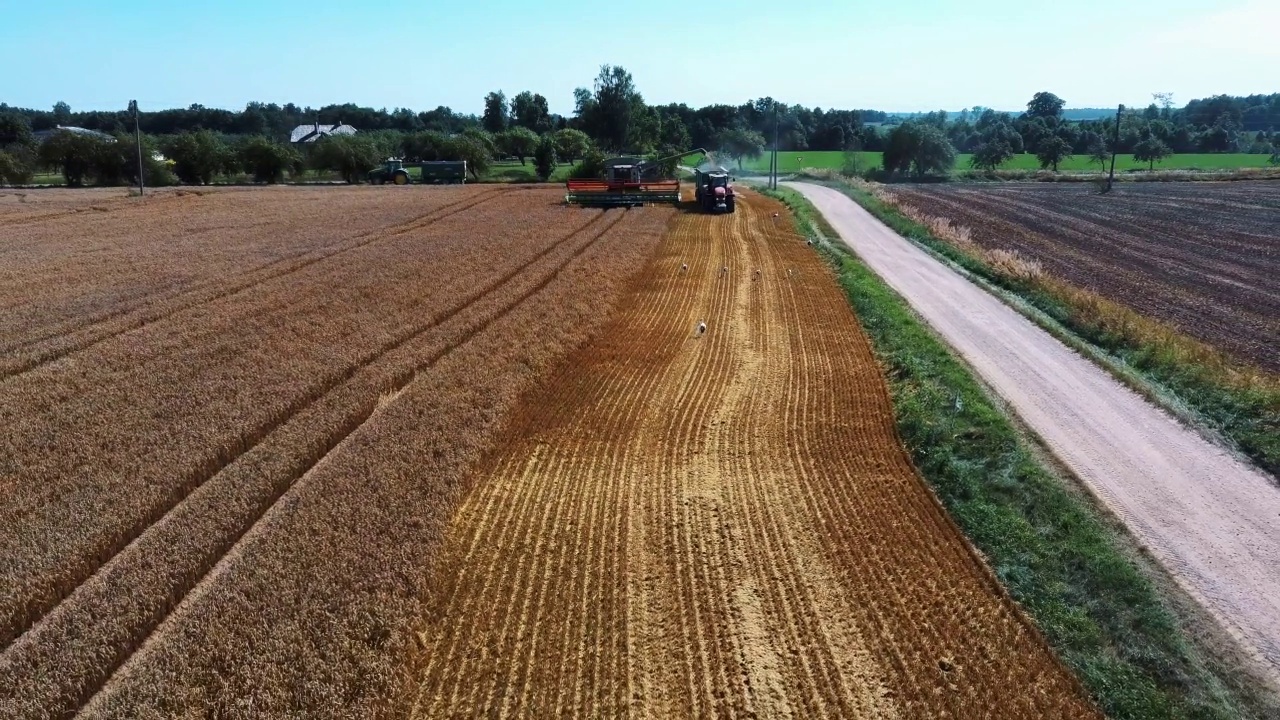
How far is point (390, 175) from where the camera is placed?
73.0m

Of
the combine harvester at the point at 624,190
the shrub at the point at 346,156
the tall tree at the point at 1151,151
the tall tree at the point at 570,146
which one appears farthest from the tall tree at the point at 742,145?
the combine harvester at the point at 624,190

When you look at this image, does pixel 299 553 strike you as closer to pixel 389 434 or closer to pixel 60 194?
pixel 389 434

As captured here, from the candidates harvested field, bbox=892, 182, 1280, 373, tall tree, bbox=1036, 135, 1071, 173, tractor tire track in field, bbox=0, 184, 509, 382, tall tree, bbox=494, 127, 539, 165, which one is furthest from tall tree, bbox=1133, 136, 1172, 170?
tractor tire track in field, bbox=0, 184, 509, 382

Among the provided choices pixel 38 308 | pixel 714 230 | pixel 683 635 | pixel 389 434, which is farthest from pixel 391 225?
pixel 683 635

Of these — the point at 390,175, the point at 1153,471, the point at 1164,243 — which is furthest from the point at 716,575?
the point at 390,175

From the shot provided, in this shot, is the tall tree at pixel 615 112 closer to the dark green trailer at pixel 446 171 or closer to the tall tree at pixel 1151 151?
the dark green trailer at pixel 446 171

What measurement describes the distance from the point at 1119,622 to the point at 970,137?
459 feet

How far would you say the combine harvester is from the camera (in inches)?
1918

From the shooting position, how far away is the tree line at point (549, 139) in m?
72.5

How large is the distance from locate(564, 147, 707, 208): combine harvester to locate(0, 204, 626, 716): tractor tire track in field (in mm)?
32007

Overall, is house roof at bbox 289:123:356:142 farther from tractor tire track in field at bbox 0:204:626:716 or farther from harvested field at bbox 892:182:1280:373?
tractor tire track in field at bbox 0:204:626:716

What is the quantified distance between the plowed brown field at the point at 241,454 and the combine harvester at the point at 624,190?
19.6 m

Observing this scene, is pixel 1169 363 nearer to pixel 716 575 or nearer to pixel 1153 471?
pixel 1153 471

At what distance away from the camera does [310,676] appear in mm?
7633
